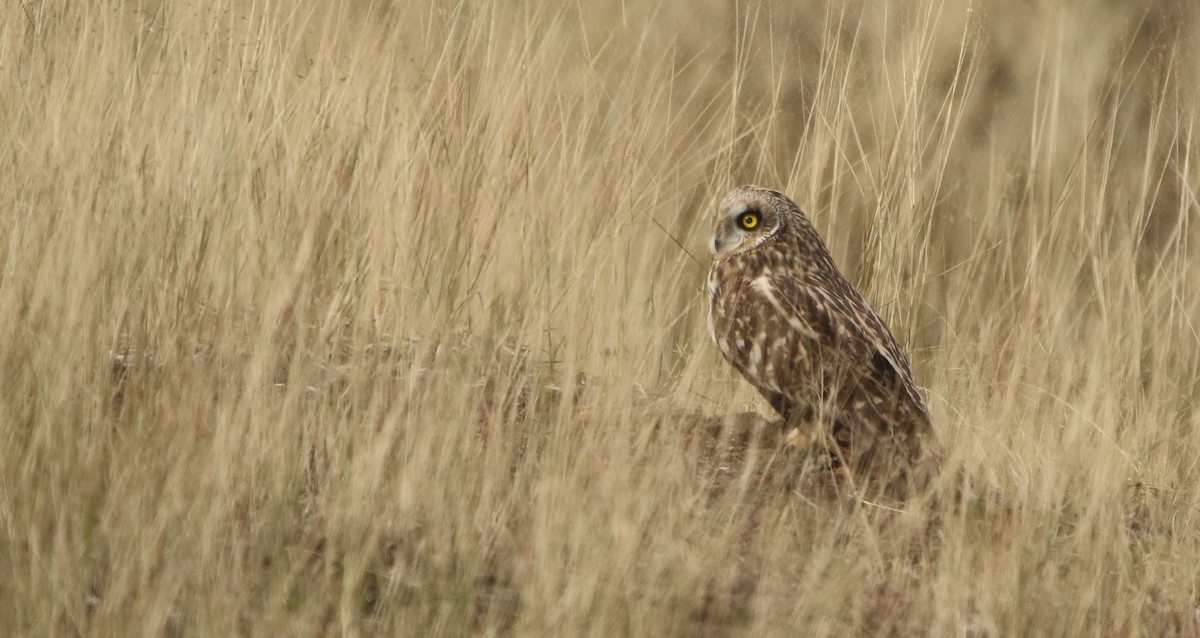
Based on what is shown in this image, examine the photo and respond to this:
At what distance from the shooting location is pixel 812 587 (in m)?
2.99

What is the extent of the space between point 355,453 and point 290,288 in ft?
1.90

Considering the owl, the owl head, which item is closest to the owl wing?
the owl

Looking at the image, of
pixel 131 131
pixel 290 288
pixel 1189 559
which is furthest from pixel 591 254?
pixel 1189 559

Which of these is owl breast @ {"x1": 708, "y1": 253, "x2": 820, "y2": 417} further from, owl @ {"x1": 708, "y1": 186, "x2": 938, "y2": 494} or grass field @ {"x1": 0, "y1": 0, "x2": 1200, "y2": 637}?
grass field @ {"x1": 0, "y1": 0, "x2": 1200, "y2": 637}

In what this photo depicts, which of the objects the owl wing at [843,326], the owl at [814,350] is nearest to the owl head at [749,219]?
the owl at [814,350]

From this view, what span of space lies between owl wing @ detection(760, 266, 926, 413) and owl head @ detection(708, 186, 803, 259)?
0.67ft

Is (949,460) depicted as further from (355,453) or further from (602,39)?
(602,39)

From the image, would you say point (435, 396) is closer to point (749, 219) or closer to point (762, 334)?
point (762, 334)

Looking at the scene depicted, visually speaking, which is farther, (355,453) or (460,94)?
(460,94)

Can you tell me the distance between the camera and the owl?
3.92 m

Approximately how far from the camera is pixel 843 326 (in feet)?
13.3

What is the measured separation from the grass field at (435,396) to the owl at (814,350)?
136 millimetres

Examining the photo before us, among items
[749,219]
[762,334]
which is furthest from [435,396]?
[749,219]

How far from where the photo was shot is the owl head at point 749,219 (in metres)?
4.40
